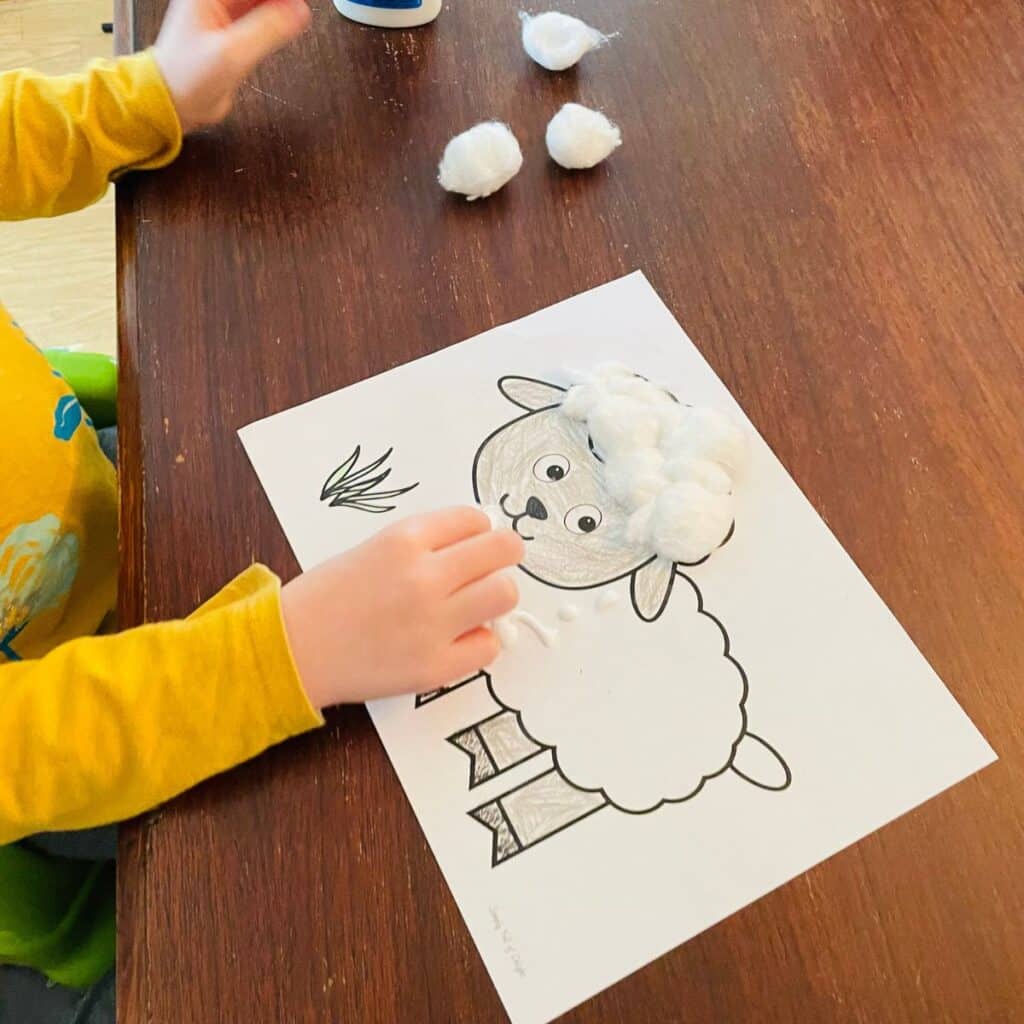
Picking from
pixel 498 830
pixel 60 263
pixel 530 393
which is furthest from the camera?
pixel 60 263

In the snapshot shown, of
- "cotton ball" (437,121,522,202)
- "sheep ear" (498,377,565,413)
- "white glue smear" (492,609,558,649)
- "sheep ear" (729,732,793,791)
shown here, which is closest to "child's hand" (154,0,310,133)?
"cotton ball" (437,121,522,202)

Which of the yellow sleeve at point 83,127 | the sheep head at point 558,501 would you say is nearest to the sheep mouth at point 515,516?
the sheep head at point 558,501

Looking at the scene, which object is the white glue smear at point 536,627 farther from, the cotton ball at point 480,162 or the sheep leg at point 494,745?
the cotton ball at point 480,162

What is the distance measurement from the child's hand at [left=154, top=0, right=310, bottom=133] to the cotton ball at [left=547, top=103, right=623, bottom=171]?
0.54 feet

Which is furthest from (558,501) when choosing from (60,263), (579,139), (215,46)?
(60,263)

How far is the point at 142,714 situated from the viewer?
1.33ft

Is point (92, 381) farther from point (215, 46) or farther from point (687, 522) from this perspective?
point (687, 522)

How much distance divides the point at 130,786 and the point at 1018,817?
1.20 ft

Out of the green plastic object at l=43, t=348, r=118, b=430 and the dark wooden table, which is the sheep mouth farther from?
the green plastic object at l=43, t=348, r=118, b=430

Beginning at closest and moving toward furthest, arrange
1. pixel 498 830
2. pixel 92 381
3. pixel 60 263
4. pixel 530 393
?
pixel 498 830 → pixel 530 393 → pixel 92 381 → pixel 60 263

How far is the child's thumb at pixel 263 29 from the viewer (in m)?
0.54

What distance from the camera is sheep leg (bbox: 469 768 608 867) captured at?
0.39 metres

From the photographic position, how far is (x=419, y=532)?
1.41 ft

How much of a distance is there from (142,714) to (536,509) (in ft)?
0.65
